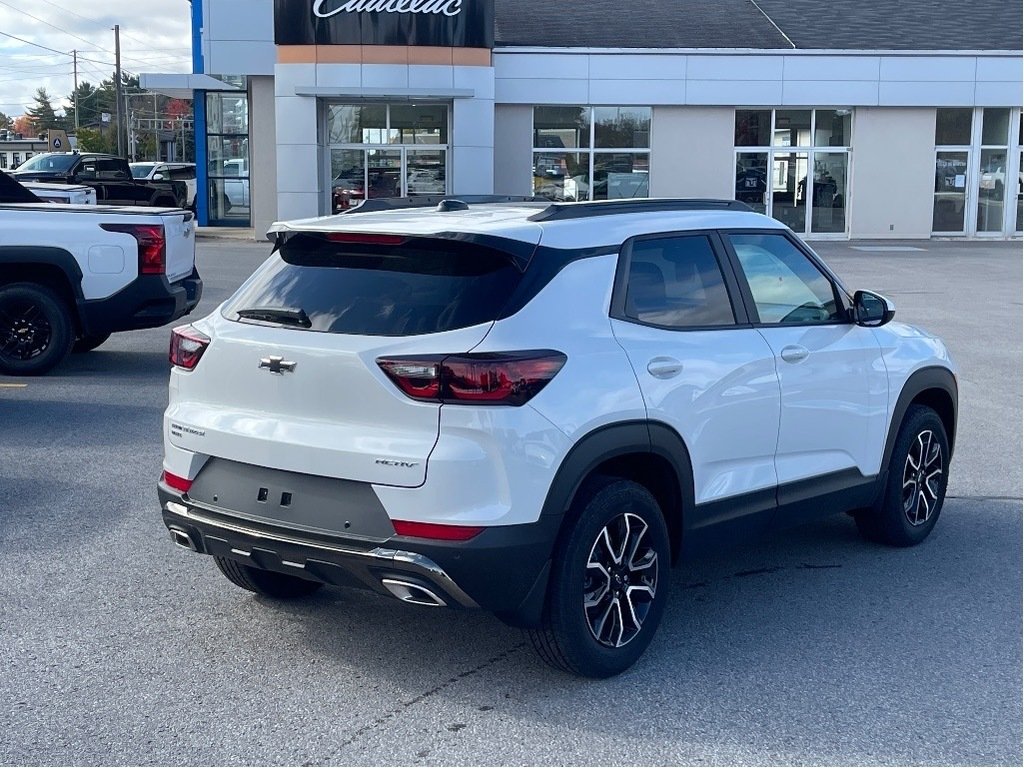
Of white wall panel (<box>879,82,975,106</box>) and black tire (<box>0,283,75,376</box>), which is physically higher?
white wall panel (<box>879,82,975,106</box>)

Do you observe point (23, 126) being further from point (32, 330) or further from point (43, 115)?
point (32, 330)

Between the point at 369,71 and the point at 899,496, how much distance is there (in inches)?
935

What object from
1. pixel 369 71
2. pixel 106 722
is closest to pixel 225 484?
pixel 106 722

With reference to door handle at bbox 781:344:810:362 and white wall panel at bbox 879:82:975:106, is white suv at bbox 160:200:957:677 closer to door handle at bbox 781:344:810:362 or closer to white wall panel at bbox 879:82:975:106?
door handle at bbox 781:344:810:362

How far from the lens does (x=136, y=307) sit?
11156mm

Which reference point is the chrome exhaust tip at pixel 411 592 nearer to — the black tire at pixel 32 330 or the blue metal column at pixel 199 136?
the black tire at pixel 32 330

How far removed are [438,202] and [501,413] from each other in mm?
2468

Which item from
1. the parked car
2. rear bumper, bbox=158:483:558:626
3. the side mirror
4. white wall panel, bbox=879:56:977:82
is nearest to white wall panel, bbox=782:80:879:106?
white wall panel, bbox=879:56:977:82

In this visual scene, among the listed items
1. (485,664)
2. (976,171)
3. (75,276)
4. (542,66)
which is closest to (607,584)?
(485,664)

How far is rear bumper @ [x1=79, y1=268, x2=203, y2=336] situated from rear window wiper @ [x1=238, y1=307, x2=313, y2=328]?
6.59m

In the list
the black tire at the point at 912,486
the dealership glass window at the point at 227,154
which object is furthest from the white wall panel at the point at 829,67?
the black tire at the point at 912,486

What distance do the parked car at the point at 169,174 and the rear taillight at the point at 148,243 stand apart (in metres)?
26.2

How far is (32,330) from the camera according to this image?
37.4ft

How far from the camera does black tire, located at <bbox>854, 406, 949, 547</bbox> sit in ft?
21.0
